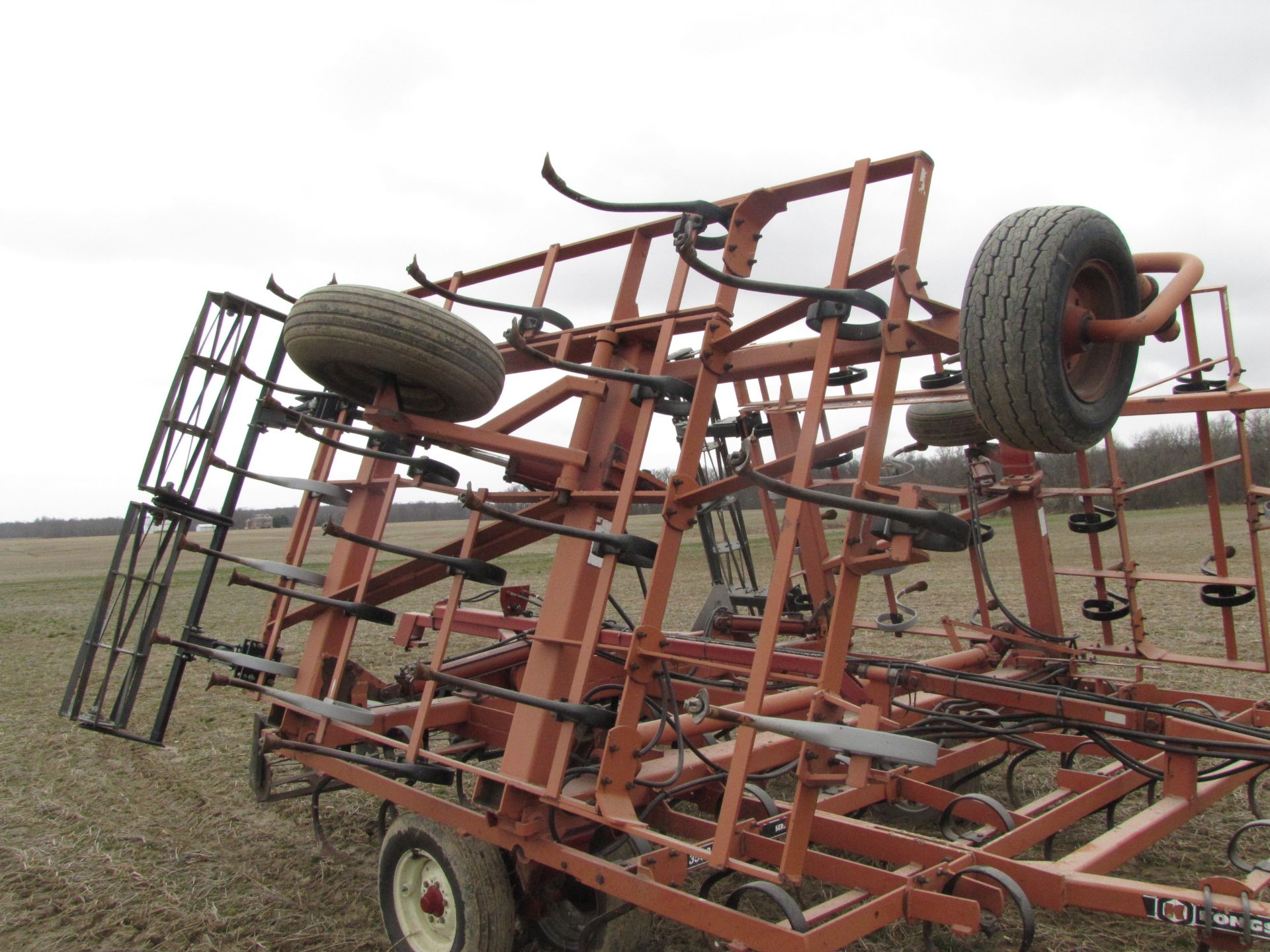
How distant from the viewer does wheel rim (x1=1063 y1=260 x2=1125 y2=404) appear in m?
3.21

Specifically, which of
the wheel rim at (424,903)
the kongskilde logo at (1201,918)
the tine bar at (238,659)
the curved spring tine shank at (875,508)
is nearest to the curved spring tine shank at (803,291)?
the curved spring tine shank at (875,508)

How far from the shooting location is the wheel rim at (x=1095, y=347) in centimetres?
321

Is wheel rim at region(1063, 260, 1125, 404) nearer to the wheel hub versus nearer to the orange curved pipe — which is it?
the orange curved pipe

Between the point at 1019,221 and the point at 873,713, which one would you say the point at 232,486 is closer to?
the point at 873,713

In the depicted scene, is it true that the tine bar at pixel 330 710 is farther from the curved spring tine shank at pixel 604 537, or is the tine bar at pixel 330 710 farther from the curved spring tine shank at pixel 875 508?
the curved spring tine shank at pixel 875 508

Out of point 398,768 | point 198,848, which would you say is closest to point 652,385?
point 398,768

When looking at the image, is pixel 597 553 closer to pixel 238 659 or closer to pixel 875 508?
pixel 875 508

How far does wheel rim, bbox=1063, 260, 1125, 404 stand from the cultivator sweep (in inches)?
0.5

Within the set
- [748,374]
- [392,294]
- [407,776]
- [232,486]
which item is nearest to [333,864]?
[407,776]

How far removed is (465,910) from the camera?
343 centimetres

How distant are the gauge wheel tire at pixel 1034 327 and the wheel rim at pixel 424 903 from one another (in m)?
2.76

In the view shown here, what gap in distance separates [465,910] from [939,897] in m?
1.78

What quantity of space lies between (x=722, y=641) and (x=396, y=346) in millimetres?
2711

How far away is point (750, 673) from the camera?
112 inches
